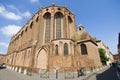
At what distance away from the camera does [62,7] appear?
29.0m

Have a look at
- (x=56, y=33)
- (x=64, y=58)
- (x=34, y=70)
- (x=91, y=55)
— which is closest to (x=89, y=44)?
(x=91, y=55)

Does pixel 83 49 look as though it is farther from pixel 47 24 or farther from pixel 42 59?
pixel 47 24

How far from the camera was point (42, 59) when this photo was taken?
80.3 feet

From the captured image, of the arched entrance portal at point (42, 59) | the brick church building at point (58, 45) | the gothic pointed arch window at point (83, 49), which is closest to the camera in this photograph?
the brick church building at point (58, 45)

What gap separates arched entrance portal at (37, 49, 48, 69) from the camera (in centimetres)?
2367

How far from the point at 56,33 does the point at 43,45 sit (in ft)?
Result: 14.4

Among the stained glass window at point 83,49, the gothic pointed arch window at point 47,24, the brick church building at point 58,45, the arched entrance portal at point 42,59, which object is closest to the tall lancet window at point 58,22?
the brick church building at point 58,45

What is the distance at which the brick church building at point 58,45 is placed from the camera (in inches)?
834

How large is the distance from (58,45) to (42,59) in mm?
5564

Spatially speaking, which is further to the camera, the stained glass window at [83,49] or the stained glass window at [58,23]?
the stained glass window at [58,23]

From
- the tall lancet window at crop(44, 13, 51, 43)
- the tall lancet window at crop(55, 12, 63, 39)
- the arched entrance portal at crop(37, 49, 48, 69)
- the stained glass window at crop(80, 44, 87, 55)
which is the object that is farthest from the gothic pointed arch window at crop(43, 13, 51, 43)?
the stained glass window at crop(80, 44, 87, 55)

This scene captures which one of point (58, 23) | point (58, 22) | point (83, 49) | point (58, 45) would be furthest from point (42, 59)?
point (58, 22)

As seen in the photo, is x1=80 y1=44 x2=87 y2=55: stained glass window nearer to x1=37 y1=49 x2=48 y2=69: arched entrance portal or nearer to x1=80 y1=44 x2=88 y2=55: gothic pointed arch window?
x1=80 y1=44 x2=88 y2=55: gothic pointed arch window

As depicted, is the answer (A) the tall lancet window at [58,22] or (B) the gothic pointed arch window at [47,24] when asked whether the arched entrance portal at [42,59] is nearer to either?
(B) the gothic pointed arch window at [47,24]
